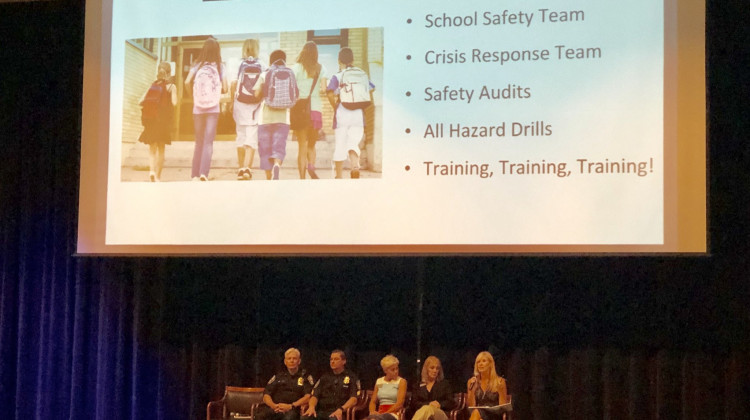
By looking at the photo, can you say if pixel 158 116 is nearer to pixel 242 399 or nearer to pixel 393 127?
pixel 393 127

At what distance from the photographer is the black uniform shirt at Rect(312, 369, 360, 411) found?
488 cm

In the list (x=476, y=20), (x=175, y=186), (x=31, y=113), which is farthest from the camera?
(x=31, y=113)

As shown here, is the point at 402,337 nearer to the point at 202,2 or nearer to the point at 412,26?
the point at 412,26

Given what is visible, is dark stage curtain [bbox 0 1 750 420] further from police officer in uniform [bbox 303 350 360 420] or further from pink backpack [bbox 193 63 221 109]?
pink backpack [bbox 193 63 221 109]

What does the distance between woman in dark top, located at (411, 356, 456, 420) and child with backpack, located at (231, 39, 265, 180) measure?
156 cm

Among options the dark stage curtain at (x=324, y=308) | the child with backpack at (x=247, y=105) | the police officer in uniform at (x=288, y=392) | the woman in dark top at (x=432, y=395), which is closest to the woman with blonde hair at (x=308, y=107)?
the child with backpack at (x=247, y=105)

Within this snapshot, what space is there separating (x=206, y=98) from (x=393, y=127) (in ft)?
3.76

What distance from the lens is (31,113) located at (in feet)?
18.8

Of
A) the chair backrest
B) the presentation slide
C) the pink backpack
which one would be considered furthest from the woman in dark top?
the pink backpack

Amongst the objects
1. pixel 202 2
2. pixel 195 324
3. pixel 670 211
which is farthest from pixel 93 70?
pixel 670 211

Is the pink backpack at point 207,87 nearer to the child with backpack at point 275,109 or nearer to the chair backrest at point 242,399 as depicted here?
A: the child with backpack at point 275,109

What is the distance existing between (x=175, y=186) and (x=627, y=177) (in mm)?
2555

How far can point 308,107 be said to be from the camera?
4703mm

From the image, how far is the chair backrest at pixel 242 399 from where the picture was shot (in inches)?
198
